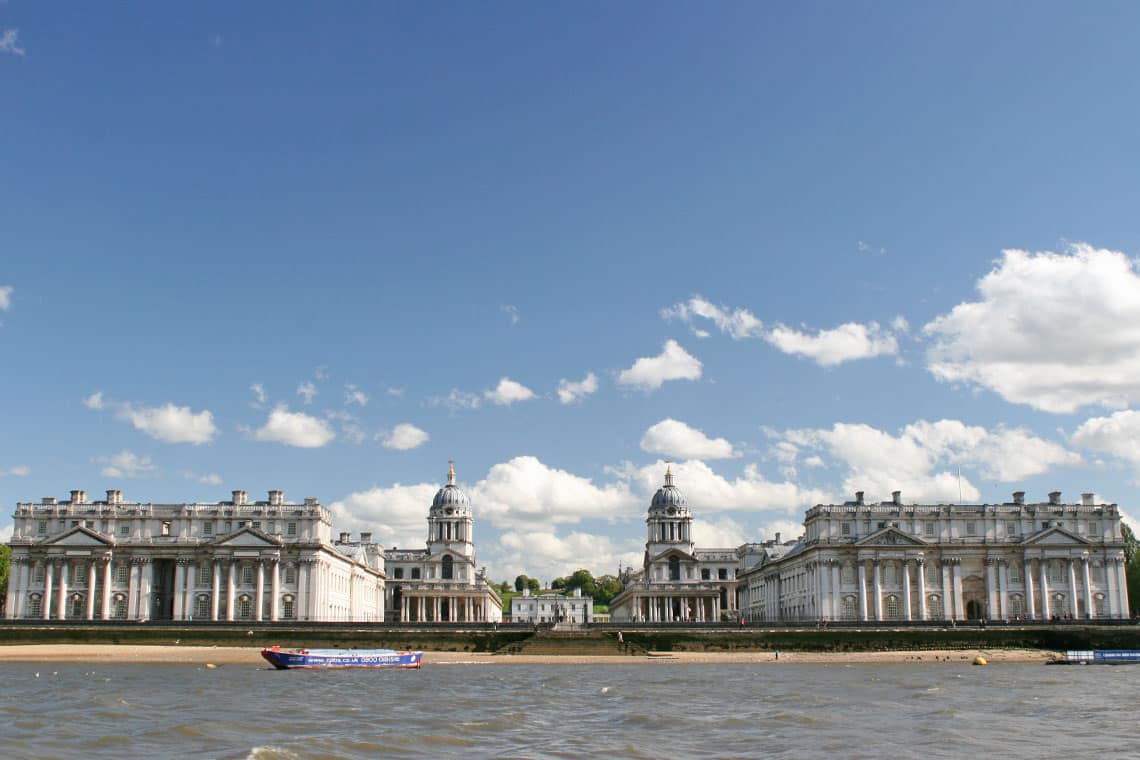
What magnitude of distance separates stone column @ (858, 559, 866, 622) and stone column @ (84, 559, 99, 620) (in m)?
65.6

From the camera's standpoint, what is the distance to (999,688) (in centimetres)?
5406

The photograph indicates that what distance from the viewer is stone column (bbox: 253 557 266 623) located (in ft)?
328

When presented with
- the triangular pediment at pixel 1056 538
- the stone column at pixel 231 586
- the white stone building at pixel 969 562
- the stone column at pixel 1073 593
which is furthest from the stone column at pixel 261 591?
the stone column at pixel 1073 593

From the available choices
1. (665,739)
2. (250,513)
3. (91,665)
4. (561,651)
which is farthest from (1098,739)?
(250,513)

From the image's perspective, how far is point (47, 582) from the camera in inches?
3937

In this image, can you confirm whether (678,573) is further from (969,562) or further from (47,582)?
(47,582)

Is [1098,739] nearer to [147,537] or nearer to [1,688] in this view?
[1,688]

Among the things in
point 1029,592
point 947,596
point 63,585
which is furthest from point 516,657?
point 1029,592

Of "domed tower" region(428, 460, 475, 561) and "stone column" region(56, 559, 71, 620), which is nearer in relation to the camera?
"stone column" region(56, 559, 71, 620)

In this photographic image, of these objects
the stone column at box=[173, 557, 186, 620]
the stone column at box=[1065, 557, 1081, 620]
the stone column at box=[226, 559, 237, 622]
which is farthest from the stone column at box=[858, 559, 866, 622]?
the stone column at box=[173, 557, 186, 620]

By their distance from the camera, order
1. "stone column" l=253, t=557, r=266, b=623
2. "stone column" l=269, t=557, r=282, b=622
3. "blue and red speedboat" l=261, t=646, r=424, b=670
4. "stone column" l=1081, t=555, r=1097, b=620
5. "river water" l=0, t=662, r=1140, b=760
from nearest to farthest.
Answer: "river water" l=0, t=662, r=1140, b=760 → "blue and red speedboat" l=261, t=646, r=424, b=670 → "stone column" l=1081, t=555, r=1097, b=620 → "stone column" l=253, t=557, r=266, b=623 → "stone column" l=269, t=557, r=282, b=622

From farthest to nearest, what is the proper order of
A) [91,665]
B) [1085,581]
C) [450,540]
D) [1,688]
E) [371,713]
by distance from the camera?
[450,540] → [1085,581] → [91,665] → [1,688] → [371,713]

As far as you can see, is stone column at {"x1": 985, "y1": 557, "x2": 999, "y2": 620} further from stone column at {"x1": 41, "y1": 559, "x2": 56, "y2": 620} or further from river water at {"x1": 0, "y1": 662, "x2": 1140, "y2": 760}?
stone column at {"x1": 41, "y1": 559, "x2": 56, "y2": 620}

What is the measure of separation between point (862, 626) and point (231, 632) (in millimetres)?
46044
